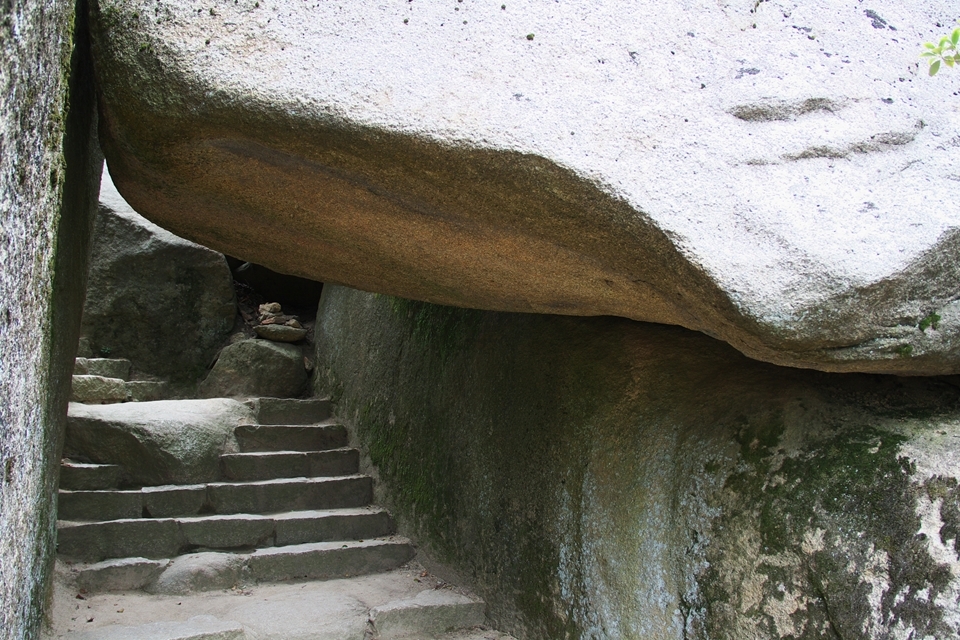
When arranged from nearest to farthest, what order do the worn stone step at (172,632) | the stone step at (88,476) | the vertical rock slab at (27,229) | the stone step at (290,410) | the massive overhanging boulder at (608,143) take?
1. the vertical rock slab at (27,229)
2. the massive overhanging boulder at (608,143)
3. the worn stone step at (172,632)
4. the stone step at (88,476)
5. the stone step at (290,410)

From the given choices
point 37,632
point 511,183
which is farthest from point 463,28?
point 37,632

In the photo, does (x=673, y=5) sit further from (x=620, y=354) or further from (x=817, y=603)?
A: (x=817, y=603)

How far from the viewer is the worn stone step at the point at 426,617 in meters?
3.38

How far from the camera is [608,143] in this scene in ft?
6.48

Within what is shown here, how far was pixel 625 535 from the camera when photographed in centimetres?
277

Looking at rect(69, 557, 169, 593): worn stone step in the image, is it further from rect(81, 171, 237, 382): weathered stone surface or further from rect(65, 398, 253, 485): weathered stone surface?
rect(81, 171, 237, 382): weathered stone surface

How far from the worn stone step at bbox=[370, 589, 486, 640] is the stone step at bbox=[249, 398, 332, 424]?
76.6 inches

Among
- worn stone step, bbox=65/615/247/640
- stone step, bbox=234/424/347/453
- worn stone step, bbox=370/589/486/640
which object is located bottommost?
worn stone step, bbox=65/615/247/640

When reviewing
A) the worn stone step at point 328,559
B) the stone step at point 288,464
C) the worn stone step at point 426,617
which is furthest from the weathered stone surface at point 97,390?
the worn stone step at point 426,617

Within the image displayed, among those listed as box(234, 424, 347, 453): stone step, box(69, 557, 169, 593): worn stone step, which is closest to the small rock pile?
box(234, 424, 347, 453): stone step

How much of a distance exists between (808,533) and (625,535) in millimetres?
672

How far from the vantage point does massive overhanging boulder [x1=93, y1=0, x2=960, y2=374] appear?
188 centimetres

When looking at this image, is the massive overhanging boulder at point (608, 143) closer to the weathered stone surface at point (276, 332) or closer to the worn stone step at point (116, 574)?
the worn stone step at point (116, 574)

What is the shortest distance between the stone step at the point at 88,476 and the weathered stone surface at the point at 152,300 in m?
1.72
